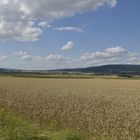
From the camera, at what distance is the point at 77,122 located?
16250mm

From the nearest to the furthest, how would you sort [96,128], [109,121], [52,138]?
[52,138], [96,128], [109,121]

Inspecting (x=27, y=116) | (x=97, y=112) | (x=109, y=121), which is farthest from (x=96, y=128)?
(x=27, y=116)

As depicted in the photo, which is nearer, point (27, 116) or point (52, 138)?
point (52, 138)

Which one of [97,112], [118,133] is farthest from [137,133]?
[97,112]

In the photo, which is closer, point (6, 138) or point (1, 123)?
point (6, 138)

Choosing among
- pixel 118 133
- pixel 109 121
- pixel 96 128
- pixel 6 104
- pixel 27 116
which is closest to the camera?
pixel 118 133

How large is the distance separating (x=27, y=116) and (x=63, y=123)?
114 inches

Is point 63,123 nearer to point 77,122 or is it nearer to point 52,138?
point 77,122

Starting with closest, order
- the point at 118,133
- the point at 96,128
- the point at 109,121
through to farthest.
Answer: the point at 118,133
the point at 96,128
the point at 109,121

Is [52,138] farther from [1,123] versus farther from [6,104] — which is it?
[6,104]

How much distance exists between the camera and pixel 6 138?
10.3 metres

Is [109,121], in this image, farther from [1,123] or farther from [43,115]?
[1,123]

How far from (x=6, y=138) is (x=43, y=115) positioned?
8147mm

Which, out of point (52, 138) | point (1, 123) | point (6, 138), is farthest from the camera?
point (1, 123)
